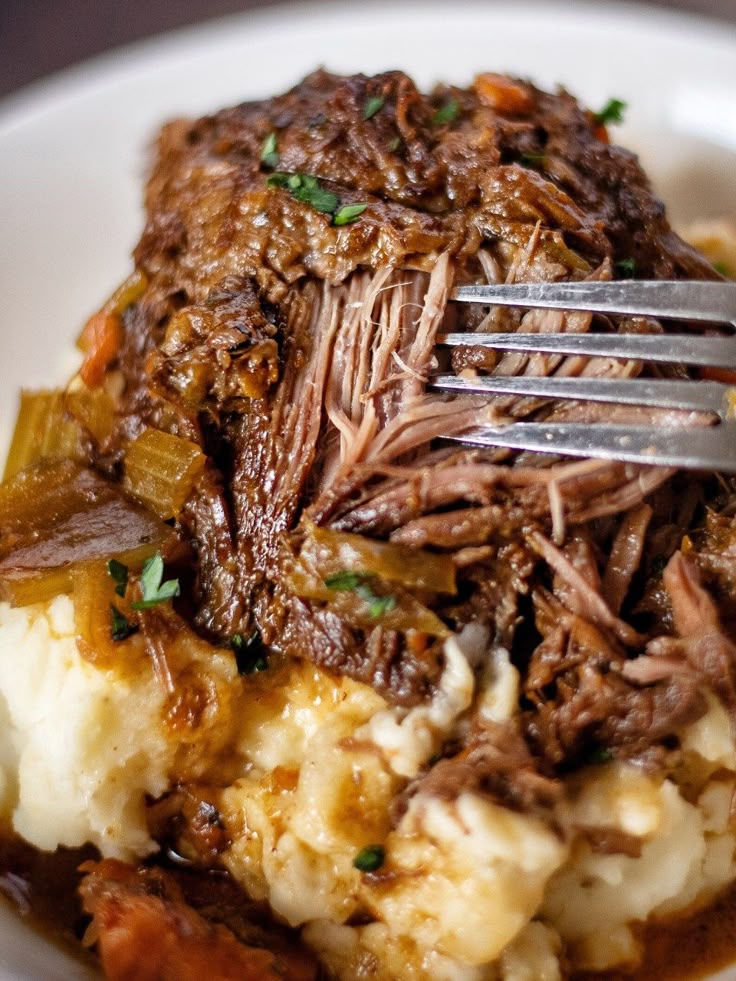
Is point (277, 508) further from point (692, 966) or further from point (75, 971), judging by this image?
point (692, 966)

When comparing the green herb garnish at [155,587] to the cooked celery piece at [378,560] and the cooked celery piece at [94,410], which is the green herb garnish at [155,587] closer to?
the cooked celery piece at [378,560]

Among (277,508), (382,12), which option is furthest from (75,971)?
(382,12)

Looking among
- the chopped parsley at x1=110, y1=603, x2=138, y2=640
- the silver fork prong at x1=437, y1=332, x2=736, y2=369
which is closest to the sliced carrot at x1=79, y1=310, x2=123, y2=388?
the chopped parsley at x1=110, y1=603, x2=138, y2=640

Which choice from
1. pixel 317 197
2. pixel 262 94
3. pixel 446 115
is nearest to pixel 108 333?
A: pixel 317 197

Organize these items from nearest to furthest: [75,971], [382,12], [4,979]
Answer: [4,979]
[75,971]
[382,12]

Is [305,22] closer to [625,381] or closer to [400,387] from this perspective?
[400,387]

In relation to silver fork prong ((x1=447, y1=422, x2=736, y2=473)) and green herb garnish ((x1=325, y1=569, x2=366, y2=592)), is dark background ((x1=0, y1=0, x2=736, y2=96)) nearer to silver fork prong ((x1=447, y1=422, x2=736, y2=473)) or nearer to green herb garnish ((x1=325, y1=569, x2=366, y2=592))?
silver fork prong ((x1=447, y1=422, x2=736, y2=473))
